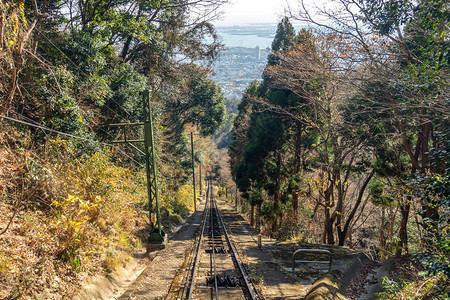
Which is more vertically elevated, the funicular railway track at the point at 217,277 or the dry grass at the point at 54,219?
the dry grass at the point at 54,219

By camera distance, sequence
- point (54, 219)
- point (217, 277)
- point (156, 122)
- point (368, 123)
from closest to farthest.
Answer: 1. point (54, 219)
2. point (217, 277)
3. point (368, 123)
4. point (156, 122)

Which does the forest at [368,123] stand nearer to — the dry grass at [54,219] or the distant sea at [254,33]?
the distant sea at [254,33]

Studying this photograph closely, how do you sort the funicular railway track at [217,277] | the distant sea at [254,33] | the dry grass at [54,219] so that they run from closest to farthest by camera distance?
the dry grass at [54,219] → the funicular railway track at [217,277] → the distant sea at [254,33]

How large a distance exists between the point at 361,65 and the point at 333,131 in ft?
11.8

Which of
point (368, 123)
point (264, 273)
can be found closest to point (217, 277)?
point (264, 273)

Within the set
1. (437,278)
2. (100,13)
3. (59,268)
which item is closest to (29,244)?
(59,268)

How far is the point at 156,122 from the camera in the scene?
1777cm

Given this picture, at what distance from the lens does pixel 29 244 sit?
6539 millimetres

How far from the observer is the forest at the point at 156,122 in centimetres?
664

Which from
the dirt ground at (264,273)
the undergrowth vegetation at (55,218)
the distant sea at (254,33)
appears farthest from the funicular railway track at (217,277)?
the distant sea at (254,33)

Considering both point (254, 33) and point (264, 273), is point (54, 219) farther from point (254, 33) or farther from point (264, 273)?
point (254, 33)

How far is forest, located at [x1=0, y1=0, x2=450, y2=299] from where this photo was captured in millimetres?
6637

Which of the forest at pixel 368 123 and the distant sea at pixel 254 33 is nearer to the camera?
the forest at pixel 368 123

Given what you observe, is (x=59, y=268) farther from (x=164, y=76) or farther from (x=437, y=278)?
(x=164, y=76)
